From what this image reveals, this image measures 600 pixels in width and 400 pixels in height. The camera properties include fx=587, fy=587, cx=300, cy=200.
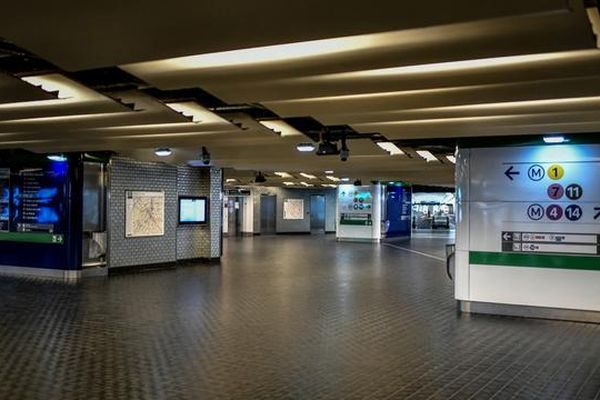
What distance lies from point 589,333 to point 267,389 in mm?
4453

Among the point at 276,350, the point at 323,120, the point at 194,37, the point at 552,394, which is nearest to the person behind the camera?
the point at 194,37

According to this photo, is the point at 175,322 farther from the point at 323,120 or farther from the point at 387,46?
the point at 387,46

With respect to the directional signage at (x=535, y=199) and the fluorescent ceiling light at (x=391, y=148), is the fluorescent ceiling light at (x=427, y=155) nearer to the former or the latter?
the fluorescent ceiling light at (x=391, y=148)

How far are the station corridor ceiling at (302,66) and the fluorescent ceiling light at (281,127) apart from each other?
30mm

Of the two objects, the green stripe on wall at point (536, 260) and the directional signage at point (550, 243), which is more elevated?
the directional signage at point (550, 243)

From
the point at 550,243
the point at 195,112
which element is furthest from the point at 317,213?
the point at 195,112

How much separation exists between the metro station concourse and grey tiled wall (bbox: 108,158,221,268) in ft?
0.20

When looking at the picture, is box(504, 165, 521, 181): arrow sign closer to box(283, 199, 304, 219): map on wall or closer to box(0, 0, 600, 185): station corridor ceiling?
box(0, 0, 600, 185): station corridor ceiling

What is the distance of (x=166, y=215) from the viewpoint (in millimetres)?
14359

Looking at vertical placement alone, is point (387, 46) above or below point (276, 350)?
above

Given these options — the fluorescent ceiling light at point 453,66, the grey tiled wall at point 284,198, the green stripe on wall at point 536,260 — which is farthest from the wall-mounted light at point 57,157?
the grey tiled wall at point 284,198

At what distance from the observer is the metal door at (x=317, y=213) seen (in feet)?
108

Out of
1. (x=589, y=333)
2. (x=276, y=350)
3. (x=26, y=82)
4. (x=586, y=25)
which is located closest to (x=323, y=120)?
(x=276, y=350)

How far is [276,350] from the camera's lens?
6.01 meters
